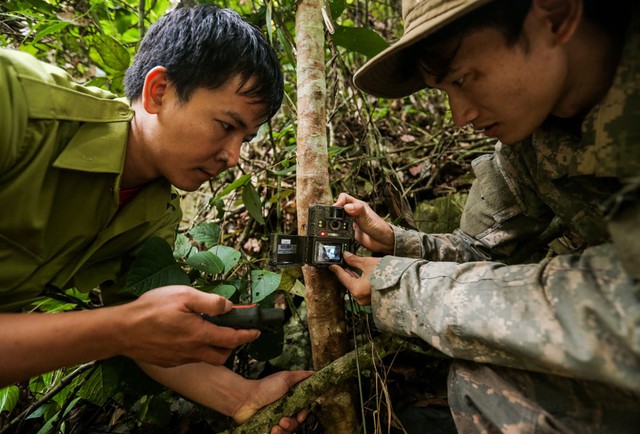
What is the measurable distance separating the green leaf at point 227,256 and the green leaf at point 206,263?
7 centimetres

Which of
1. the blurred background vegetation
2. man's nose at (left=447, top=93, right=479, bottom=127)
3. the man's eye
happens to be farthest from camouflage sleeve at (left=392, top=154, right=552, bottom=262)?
the man's eye

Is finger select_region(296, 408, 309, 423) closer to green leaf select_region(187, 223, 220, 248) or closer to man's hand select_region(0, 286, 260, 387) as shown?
man's hand select_region(0, 286, 260, 387)

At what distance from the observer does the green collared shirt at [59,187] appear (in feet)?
4.72

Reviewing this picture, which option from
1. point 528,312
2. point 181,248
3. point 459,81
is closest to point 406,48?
point 459,81

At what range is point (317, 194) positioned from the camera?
1.97 metres

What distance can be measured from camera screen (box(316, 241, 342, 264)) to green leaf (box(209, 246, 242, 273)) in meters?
0.50

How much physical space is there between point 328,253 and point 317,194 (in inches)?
13.7

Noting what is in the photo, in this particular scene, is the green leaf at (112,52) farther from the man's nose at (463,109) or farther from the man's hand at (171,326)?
the man's nose at (463,109)

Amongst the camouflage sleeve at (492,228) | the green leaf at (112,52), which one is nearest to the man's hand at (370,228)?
the camouflage sleeve at (492,228)

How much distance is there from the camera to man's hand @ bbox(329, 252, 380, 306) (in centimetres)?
170

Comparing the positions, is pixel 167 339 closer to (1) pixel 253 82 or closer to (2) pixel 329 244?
(2) pixel 329 244

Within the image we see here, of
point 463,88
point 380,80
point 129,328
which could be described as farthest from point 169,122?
point 463,88

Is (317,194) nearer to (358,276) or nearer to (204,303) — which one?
(358,276)

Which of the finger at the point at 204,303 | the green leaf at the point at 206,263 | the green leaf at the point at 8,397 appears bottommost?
the green leaf at the point at 8,397
